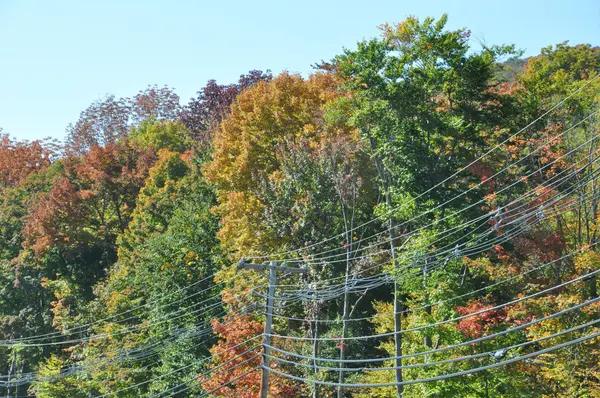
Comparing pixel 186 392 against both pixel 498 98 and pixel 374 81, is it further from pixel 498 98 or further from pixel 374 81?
pixel 498 98

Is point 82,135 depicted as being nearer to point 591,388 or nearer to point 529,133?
point 529,133

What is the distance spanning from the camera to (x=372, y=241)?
27.2 meters

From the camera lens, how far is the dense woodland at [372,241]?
66.3 ft

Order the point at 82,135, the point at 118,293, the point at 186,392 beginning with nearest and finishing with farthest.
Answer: the point at 186,392, the point at 118,293, the point at 82,135

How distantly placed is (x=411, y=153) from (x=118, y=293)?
19233 mm

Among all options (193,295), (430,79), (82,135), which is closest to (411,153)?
(430,79)

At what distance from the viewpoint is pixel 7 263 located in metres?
47.2

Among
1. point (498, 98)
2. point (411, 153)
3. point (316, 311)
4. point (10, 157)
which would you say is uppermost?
point (10, 157)

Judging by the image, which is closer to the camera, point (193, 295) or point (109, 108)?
point (193, 295)

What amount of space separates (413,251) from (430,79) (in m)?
6.23

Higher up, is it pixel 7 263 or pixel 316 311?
pixel 7 263

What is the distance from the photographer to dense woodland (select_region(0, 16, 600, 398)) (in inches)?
795

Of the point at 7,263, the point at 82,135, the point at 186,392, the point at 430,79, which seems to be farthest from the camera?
the point at 82,135

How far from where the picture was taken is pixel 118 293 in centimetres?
3566
